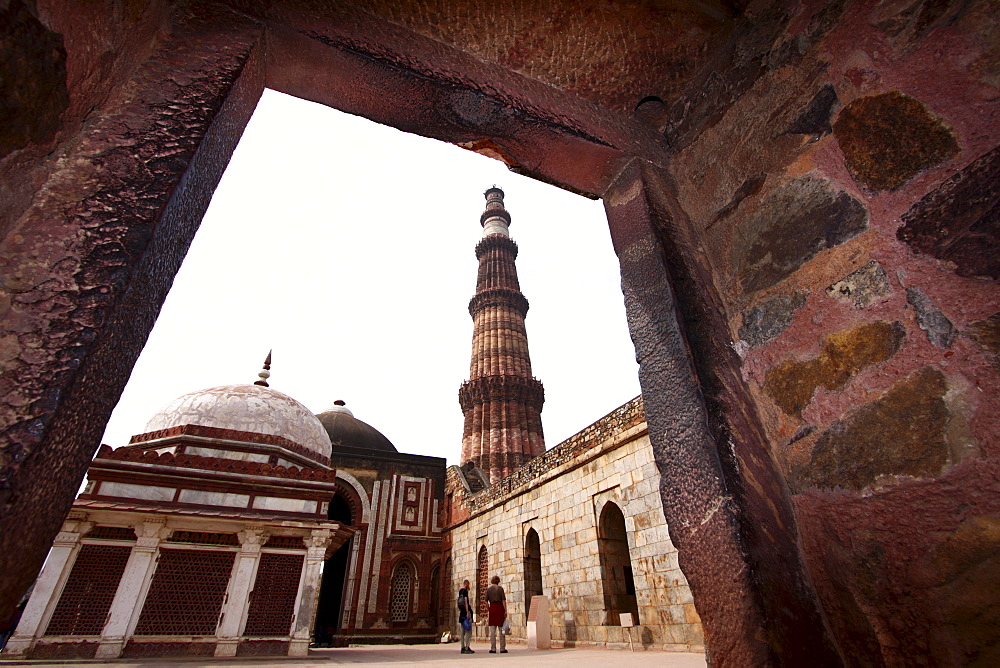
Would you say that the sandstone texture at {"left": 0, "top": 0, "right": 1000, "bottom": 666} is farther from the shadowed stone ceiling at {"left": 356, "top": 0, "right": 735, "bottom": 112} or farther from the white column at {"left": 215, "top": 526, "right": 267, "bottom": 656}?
the white column at {"left": 215, "top": 526, "right": 267, "bottom": 656}

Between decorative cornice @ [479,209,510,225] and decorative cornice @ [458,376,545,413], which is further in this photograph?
decorative cornice @ [479,209,510,225]

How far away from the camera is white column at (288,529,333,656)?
612cm

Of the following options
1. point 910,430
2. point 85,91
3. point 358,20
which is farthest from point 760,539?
point 358,20

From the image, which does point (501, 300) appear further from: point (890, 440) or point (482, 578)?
point (890, 440)

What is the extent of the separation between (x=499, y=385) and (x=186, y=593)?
12618mm

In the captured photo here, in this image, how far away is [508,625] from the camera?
931 cm

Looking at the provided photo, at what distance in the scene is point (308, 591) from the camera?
21.1ft

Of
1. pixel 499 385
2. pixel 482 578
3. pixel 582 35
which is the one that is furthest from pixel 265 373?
pixel 582 35

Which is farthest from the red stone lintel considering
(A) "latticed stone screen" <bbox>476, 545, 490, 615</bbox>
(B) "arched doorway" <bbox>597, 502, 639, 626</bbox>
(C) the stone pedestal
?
→ (B) "arched doorway" <bbox>597, 502, 639, 626</bbox>

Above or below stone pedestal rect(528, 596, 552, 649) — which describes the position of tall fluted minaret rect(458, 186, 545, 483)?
above

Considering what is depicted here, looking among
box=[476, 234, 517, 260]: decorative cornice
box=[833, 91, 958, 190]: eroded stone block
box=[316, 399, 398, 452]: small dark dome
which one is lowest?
box=[833, 91, 958, 190]: eroded stone block

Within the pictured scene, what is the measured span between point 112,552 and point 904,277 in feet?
25.7

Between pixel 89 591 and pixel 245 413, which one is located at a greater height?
pixel 245 413

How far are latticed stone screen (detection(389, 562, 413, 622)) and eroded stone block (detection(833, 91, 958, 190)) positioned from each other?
48.9 ft
